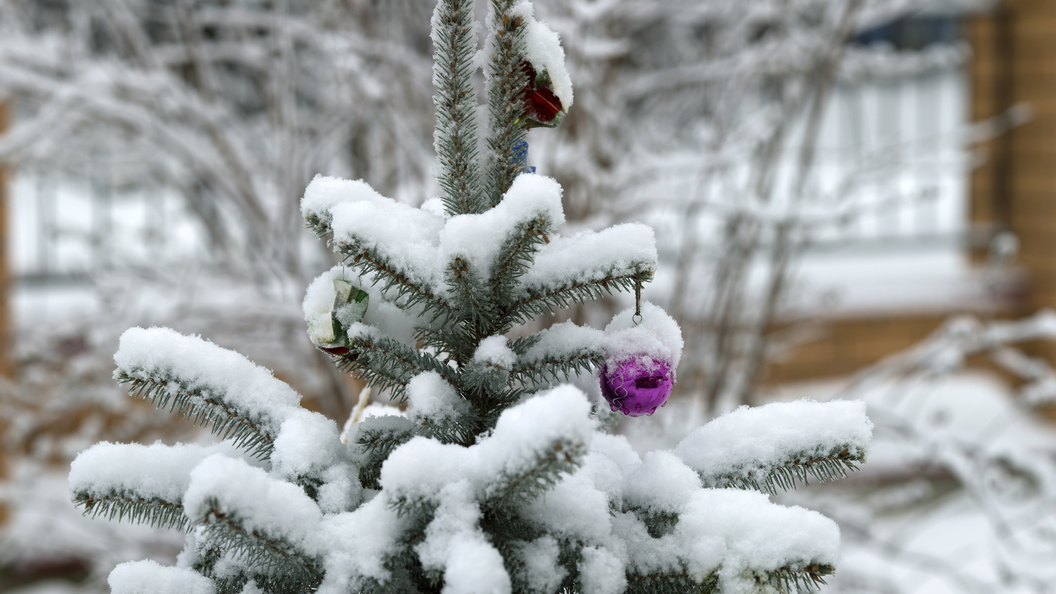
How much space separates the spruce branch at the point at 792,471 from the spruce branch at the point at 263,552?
0.34 m

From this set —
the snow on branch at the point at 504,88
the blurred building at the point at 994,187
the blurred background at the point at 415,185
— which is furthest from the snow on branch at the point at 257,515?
the blurred building at the point at 994,187

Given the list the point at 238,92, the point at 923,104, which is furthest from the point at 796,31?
the point at 923,104

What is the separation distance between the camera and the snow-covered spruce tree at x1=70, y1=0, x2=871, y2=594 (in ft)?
1.87

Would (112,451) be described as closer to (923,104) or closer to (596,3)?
(596,3)

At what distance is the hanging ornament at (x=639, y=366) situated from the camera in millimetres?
652

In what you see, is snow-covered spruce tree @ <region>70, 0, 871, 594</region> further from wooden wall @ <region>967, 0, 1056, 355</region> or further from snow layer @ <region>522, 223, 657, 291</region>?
wooden wall @ <region>967, 0, 1056, 355</region>

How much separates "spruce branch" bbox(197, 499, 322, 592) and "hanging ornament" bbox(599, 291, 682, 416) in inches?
10.6

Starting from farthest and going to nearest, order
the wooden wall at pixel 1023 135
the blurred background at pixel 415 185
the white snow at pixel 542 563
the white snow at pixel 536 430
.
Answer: the wooden wall at pixel 1023 135 → the blurred background at pixel 415 185 → the white snow at pixel 542 563 → the white snow at pixel 536 430

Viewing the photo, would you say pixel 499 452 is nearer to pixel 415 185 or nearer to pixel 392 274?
pixel 392 274

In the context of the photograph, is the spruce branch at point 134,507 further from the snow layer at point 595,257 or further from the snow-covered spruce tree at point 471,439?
the snow layer at point 595,257

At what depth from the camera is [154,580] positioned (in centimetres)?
64

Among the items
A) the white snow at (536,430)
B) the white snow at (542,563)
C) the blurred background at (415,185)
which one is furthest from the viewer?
the blurred background at (415,185)

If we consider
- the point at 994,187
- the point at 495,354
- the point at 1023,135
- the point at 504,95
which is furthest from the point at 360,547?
the point at 994,187

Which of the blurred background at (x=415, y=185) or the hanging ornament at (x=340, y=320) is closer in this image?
the hanging ornament at (x=340, y=320)
